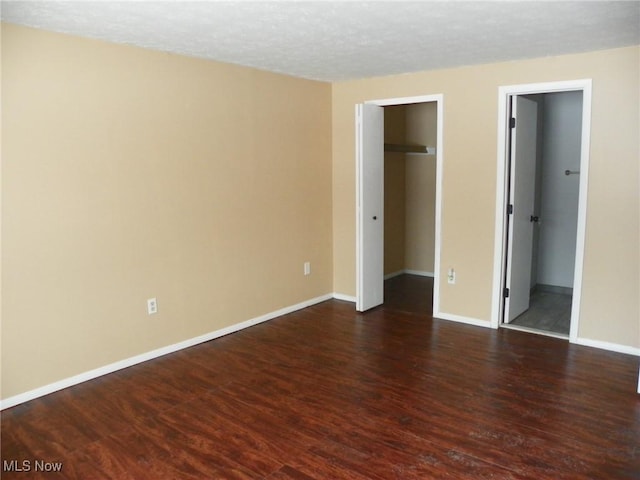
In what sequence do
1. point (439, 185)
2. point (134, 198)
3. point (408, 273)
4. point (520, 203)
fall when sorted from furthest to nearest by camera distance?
point (408, 273) → point (439, 185) → point (520, 203) → point (134, 198)

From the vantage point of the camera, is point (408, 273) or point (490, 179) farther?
point (408, 273)

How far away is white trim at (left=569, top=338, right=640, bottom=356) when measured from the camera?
3.79 metres

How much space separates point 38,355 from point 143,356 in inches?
29.7

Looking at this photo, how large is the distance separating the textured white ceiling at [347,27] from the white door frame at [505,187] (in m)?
0.28

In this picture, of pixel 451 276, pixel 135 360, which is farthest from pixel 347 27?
pixel 135 360

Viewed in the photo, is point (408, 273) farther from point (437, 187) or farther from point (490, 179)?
point (490, 179)

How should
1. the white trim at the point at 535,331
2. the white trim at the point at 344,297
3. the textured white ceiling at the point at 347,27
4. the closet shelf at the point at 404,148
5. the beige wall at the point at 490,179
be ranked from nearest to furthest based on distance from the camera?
the textured white ceiling at the point at 347,27 < the beige wall at the point at 490,179 < the white trim at the point at 535,331 < the white trim at the point at 344,297 < the closet shelf at the point at 404,148

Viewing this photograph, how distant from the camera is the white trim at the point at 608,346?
149 inches

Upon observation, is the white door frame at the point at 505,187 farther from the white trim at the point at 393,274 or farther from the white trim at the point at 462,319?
the white trim at the point at 393,274

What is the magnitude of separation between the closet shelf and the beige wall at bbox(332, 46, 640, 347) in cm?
80

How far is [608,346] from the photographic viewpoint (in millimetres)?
3891

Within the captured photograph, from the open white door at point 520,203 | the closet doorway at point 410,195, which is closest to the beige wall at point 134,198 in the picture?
the closet doorway at point 410,195

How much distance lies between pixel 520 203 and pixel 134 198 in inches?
128

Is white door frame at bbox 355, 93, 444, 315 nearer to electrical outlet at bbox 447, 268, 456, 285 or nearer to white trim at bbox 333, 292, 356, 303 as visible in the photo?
electrical outlet at bbox 447, 268, 456, 285
